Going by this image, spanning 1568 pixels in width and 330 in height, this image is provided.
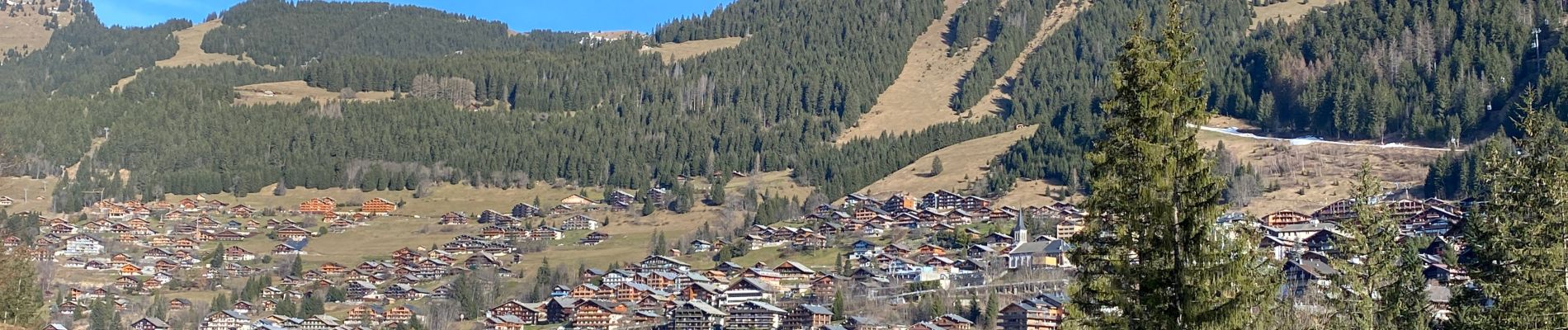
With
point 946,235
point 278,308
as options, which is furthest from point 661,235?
point 278,308

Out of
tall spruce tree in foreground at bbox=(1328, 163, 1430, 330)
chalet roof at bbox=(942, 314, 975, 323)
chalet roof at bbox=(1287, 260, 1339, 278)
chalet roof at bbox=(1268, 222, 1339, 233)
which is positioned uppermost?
tall spruce tree in foreground at bbox=(1328, 163, 1430, 330)

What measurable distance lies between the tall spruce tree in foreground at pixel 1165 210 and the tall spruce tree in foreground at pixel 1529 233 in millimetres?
15134

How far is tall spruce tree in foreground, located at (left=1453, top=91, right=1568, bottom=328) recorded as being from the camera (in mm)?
41844

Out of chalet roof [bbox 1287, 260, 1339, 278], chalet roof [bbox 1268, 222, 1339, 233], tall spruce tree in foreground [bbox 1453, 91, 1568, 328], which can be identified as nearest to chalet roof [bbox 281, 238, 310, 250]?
chalet roof [bbox 1268, 222, 1339, 233]

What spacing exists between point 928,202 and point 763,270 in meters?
42.2

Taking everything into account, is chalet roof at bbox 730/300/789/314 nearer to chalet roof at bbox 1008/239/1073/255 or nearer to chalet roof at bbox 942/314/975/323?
chalet roof at bbox 942/314/975/323

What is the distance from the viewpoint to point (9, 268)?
74.9 metres

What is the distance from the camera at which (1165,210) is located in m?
29.5

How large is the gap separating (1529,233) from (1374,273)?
24.3ft

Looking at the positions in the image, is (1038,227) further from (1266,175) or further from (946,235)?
(1266,175)

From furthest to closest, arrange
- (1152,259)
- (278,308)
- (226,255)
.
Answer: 1. (226,255)
2. (278,308)
3. (1152,259)

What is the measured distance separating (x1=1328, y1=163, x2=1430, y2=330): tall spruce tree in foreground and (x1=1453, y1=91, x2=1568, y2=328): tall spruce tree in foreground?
3855 millimetres

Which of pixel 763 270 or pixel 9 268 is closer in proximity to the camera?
pixel 9 268

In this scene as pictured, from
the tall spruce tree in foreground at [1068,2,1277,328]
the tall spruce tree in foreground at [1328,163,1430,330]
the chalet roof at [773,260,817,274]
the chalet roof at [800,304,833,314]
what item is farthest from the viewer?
the chalet roof at [773,260,817,274]
